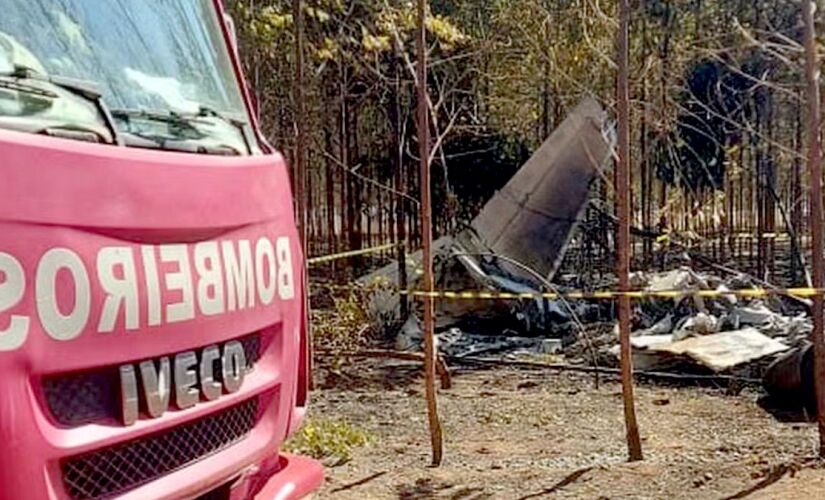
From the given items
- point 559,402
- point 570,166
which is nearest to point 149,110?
point 559,402

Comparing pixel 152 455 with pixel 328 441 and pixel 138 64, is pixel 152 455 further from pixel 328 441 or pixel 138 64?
pixel 328 441

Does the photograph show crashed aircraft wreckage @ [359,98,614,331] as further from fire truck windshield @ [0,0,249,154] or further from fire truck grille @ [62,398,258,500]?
fire truck grille @ [62,398,258,500]

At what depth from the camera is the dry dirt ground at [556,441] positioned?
5254 millimetres

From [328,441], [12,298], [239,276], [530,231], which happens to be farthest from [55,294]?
[530,231]

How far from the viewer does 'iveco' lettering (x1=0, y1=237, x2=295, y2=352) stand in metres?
1.69

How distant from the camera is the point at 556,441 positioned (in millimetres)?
6516

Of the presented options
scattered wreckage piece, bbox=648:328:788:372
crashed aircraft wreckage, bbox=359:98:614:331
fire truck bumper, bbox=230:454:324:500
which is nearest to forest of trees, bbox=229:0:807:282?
crashed aircraft wreckage, bbox=359:98:614:331

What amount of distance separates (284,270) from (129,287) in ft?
2.22

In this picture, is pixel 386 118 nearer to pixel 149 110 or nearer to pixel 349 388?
pixel 349 388

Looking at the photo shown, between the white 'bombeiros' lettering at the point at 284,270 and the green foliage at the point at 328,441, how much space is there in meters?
3.27

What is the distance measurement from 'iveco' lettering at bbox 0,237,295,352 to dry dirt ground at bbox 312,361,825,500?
3177 millimetres

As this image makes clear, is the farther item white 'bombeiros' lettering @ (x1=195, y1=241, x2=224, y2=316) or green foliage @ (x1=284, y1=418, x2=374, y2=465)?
green foliage @ (x1=284, y1=418, x2=374, y2=465)

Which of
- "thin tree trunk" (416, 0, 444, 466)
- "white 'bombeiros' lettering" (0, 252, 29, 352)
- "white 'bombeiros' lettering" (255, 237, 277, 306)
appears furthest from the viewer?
"thin tree trunk" (416, 0, 444, 466)

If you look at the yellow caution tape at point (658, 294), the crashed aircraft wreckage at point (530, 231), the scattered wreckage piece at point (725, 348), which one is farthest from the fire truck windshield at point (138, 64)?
the crashed aircraft wreckage at point (530, 231)
